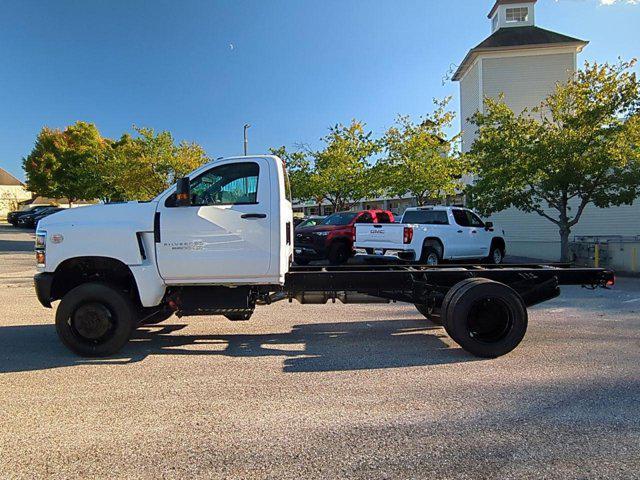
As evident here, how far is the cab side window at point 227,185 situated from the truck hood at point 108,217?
57 cm

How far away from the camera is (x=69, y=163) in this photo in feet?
136

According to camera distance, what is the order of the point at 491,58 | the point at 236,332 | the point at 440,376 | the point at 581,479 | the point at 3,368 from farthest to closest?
the point at 491,58, the point at 236,332, the point at 3,368, the point at 440,376, the point at 581,479

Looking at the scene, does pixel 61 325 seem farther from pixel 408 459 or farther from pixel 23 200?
pixel 23 200

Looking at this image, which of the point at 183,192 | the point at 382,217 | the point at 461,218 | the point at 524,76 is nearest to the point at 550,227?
the point at 461,218

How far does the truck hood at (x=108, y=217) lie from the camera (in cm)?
575

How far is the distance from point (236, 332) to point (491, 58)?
2667 centimetres

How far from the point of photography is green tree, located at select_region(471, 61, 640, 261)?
563 inches

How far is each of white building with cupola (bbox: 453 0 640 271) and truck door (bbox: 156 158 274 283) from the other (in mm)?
17557

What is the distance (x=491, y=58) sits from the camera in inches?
1109

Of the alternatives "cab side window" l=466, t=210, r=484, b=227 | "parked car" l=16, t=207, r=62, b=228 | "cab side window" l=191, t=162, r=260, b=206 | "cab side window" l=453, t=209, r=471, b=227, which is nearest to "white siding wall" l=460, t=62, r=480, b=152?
"cab side window" l=466, t=210, r=484, b=227

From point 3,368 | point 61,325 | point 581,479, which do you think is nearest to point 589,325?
point 581,479

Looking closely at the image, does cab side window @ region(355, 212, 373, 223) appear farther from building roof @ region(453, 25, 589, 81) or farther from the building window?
the building window

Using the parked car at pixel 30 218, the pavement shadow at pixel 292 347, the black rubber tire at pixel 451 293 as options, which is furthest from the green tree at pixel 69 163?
the black rubber tire at pixel 451 293

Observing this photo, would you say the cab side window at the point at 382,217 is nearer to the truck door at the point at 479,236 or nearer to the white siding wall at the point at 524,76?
the truck door at the point at 479,236
